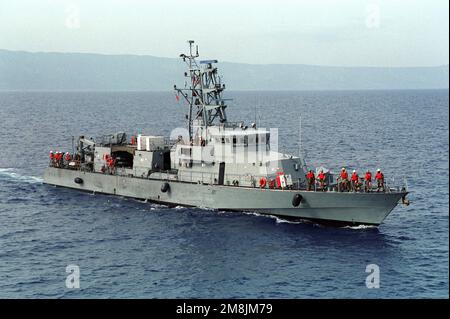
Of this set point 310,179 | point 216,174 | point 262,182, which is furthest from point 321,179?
point 216,174

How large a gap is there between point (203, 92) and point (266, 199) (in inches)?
472

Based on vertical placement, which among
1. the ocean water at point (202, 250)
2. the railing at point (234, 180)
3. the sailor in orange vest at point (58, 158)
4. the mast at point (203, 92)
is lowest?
the ocean water at point (202, 250)

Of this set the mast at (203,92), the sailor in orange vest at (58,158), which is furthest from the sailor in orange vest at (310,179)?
the sailor in orange vest at (58,158)

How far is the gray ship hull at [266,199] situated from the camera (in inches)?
1603

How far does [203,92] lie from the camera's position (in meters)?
50.1

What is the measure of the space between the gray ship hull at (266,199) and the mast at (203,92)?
5.59 metres

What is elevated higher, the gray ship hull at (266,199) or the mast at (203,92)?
the mast at (203,92)

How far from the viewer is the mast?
49500mm

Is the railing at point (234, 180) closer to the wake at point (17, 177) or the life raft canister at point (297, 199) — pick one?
the life raft canister at point (297, 199)

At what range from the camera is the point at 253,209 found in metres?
44.6

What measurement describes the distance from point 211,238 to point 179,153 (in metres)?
11.3

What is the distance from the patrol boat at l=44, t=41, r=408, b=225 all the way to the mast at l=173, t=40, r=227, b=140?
9 centimetres

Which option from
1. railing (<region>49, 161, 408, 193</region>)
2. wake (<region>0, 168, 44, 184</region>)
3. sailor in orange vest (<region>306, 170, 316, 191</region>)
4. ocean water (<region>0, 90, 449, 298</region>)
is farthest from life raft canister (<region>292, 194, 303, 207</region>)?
wake (<region>0, 168, 44, 184</region>)

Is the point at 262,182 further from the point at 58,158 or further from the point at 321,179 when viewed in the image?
the point at 58,158
